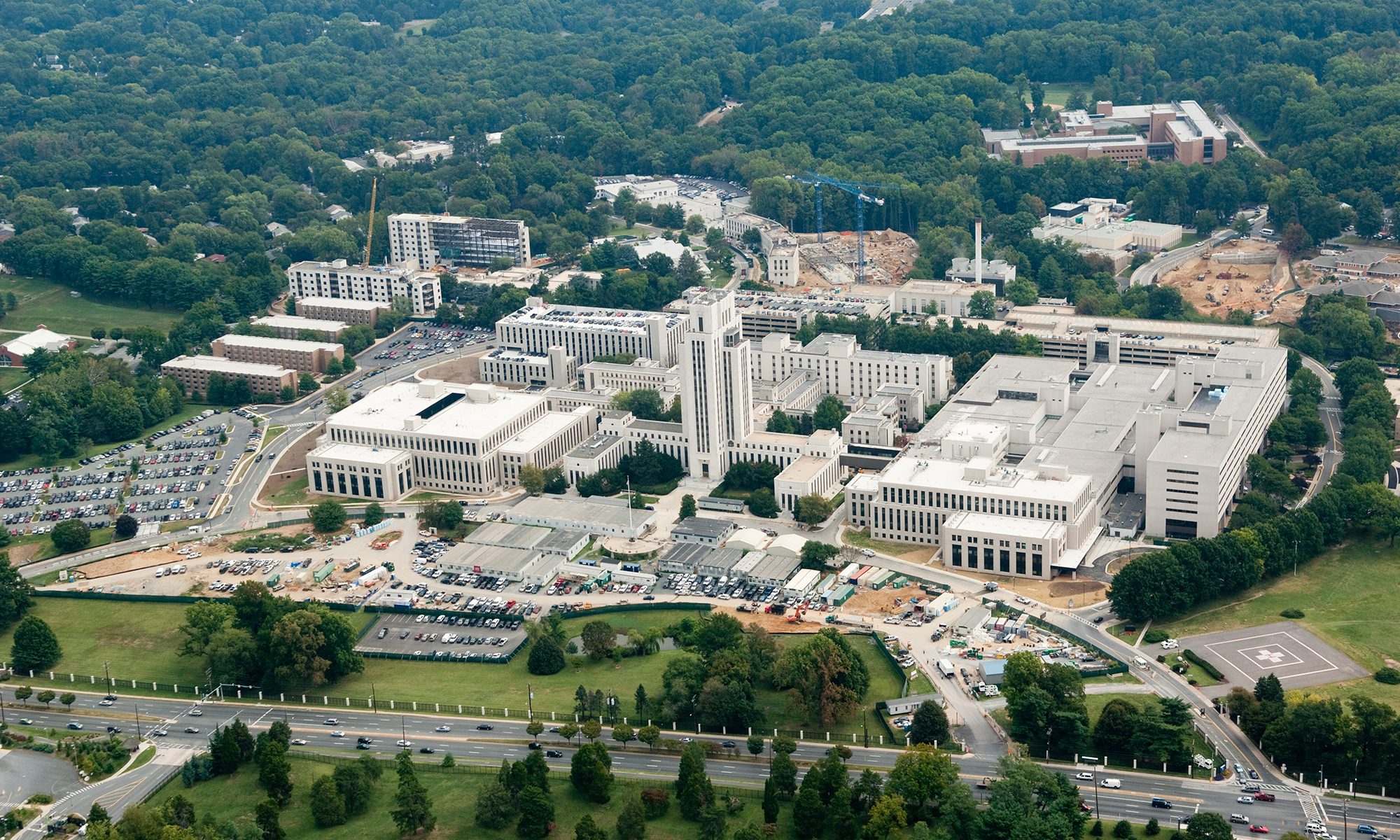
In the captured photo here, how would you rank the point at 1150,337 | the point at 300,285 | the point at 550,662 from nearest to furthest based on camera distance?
the point at 550,662, the point at 1150,337, the point at 300,285

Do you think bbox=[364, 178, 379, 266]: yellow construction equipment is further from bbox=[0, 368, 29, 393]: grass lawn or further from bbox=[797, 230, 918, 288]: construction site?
bbox=[797, 230, 918, 288]: construction site

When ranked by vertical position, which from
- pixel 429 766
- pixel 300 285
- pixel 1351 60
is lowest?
pixel 429 766

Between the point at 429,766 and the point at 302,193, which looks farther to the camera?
the point at 302,193

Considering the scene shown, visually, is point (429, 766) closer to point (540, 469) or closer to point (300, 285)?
point (540, 469)

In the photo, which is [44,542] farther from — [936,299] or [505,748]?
[936,299]

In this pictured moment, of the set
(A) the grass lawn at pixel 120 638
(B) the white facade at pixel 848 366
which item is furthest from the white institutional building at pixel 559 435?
(A) the grass lawn at pixel 120 638

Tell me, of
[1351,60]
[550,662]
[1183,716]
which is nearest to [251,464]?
[550,662]

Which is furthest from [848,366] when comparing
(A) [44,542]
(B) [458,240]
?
(A) [44,542]

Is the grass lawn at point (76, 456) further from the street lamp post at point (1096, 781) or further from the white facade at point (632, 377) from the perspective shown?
the street lamp post at point (1096, 781)
